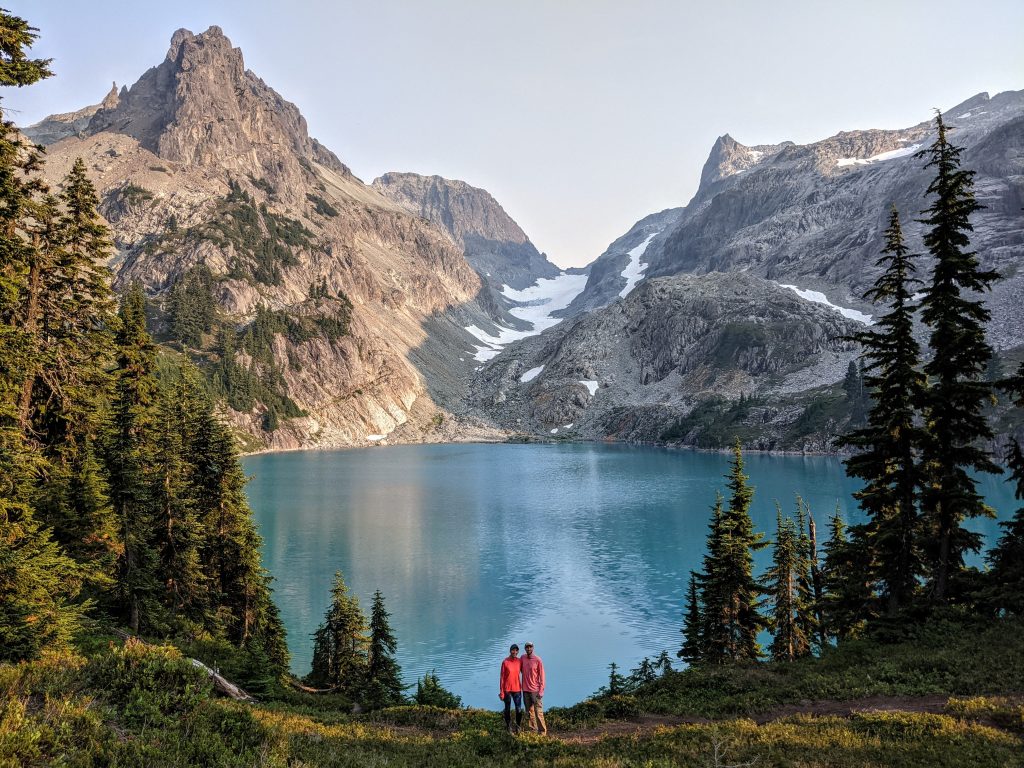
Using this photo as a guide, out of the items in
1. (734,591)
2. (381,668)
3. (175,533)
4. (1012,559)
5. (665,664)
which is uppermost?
(1012,559)

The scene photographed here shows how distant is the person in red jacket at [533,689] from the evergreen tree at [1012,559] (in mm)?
14281

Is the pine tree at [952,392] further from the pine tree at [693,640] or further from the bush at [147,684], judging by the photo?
the bush at [147,684]

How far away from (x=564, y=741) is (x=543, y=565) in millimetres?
A: 46485

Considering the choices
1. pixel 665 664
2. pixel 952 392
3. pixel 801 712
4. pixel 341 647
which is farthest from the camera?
pixel 665 664

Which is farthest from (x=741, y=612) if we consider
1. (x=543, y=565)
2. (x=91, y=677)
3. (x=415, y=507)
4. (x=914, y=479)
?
(x=415, y=507)

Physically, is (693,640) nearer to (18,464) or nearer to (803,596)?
(803,596)

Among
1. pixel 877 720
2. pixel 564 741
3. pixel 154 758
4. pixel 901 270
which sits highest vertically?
pixel 901 270

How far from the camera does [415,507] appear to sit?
8669cm

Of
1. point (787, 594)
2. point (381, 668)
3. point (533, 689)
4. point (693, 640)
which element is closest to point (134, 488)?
point (381, 668)

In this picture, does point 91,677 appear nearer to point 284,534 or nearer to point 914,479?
point 914,479

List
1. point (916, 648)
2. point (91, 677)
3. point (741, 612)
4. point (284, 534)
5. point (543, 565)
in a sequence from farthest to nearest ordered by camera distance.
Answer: point (284, 534)
point (543, 565)
point (741, 612)
point (916, 648)
point (91, 677)

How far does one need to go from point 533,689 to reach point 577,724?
2570mm

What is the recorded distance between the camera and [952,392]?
20016 mm

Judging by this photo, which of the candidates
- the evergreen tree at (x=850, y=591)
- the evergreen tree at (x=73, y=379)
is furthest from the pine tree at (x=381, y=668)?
the evergreen tree at (x=850, y=591)
